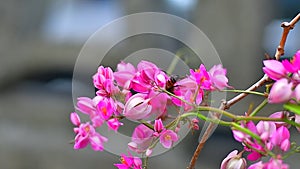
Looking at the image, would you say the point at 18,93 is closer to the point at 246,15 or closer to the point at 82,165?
the point at 82,165

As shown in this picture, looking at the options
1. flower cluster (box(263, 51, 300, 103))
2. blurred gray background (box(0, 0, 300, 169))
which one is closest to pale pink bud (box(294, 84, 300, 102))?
flower cluster (box(263, 51, 300, 103))

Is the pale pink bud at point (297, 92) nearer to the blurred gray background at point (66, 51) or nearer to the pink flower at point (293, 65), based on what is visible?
the pink flower at point (293, 65)

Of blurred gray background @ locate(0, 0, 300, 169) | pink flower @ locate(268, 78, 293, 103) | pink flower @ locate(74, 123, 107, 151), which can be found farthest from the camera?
blurred gray background @ locate(0, 0, 300, 169)

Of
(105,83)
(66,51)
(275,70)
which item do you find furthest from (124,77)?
(66,51)

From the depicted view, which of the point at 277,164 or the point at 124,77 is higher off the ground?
the point at 124,77

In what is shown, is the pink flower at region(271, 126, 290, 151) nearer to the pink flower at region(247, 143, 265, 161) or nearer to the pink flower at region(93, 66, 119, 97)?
the pink flower at region(247, 143, 265, 161)

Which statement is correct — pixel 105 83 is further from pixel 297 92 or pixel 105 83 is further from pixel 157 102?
pixel 297 92

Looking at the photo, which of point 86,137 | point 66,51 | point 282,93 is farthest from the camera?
point 66,51
